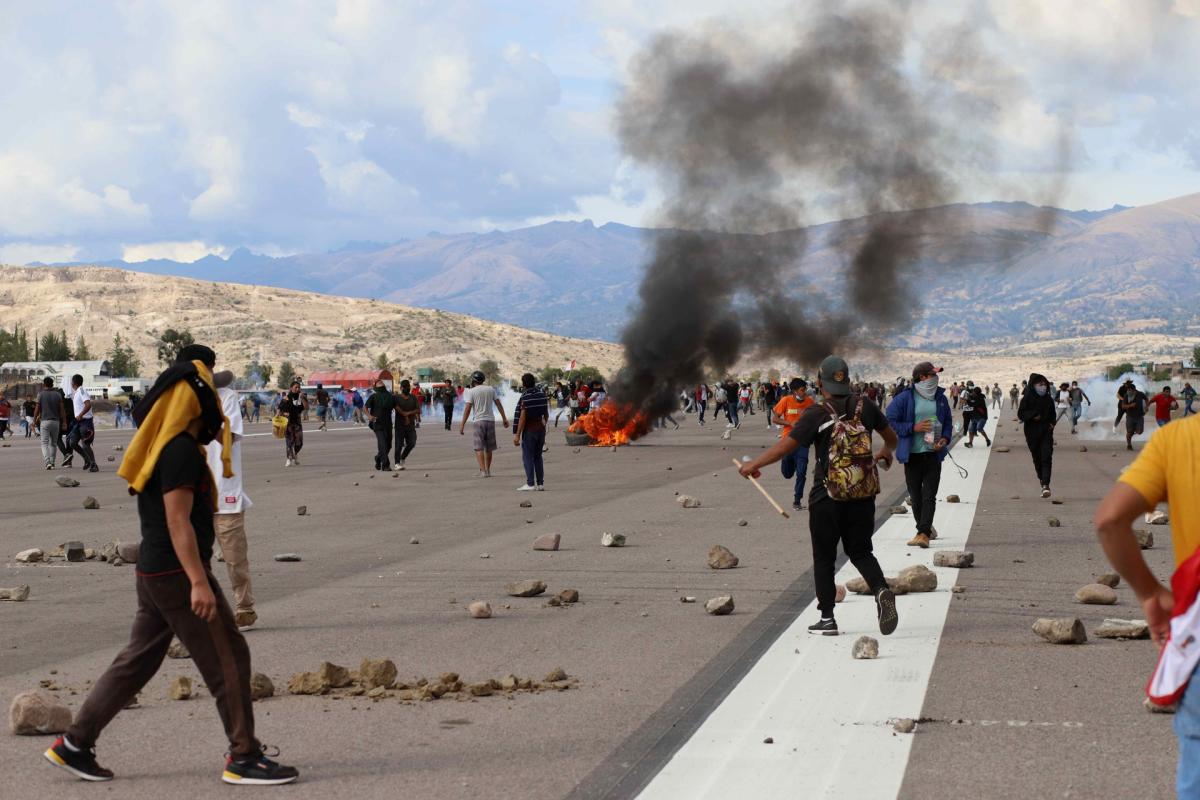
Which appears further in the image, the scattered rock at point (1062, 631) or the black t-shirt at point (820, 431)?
the black t-shirt at point (820, 431)

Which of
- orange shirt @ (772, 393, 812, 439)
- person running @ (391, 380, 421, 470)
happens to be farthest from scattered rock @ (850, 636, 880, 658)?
person running @ (391, 380, 421, 470)

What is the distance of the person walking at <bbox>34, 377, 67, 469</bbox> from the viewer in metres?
26.9

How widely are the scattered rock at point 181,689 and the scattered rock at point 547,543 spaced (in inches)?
243

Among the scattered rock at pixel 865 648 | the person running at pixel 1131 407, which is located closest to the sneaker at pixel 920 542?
the scattered rock at pixel 865 648

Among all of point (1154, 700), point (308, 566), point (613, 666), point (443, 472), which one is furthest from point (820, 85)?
point (1154, 700)

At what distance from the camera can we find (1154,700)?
11.5 feet

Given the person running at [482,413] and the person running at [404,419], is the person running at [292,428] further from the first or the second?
the person running at [482,413]

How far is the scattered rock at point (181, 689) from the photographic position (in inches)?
279

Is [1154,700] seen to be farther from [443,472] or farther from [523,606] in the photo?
[443,472]

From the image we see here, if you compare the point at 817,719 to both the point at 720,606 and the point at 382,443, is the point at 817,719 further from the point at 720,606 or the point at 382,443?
the point at 382,443

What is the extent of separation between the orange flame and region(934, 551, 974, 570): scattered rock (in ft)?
82.1

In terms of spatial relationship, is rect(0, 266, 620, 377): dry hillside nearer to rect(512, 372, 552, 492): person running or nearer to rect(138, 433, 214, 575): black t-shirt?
rect(512, 372, 552, 492): person running

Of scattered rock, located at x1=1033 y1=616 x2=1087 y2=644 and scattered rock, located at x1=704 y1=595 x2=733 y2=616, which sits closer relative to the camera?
scattered rock, located at x1=1033 y1=616 x2=1087 y2=644

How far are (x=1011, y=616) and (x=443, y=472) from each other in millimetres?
17202
